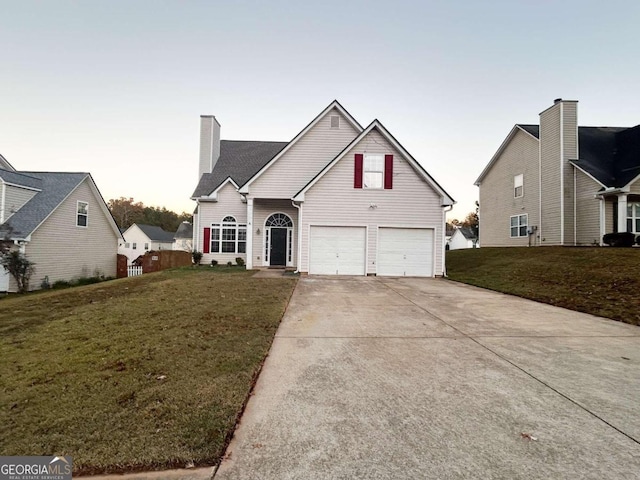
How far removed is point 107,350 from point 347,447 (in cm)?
377

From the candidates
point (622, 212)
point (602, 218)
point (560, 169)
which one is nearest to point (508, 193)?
point (560, 169)

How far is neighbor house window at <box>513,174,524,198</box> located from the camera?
20.4m

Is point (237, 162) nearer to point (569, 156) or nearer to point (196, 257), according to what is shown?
point (196, 257)

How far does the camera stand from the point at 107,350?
4156mm

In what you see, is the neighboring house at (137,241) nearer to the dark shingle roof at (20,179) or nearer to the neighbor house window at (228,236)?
the dark shingle roof at (20,179)

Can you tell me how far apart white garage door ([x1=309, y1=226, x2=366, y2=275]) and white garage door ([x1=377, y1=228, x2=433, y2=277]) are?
0.99 meters

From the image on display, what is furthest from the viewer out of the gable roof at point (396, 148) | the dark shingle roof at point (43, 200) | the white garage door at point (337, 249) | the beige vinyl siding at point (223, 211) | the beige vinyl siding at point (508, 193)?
the beige vinyl siding at point (508, 193)

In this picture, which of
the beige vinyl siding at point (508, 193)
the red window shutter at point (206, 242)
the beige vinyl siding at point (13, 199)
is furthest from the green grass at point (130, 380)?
the beige vinyl siding at point (508, 193)

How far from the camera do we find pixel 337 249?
13.7m

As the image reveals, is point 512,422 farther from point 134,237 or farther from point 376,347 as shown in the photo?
point 134,237

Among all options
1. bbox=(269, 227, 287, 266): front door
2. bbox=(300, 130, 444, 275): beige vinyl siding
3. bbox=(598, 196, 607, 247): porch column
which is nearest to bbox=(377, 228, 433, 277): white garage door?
bbox=(300, 130, 444, 275): beige vinyl siding

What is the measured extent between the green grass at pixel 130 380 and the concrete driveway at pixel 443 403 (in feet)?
1.07

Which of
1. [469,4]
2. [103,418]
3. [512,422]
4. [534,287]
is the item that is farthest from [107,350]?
[469,4]
